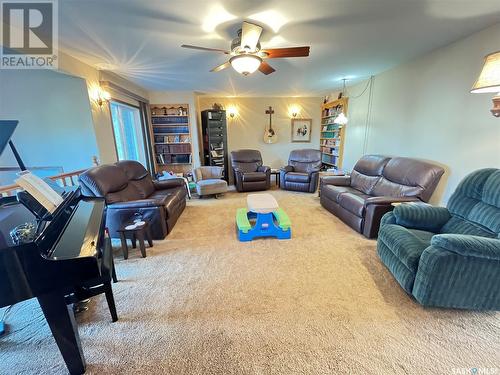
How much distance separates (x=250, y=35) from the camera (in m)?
2.04

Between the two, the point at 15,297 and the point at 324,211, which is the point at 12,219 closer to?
the point at 15,297

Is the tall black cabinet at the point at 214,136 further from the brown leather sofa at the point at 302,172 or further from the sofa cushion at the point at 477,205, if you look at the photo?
the sofa cushion at the point at 477,205

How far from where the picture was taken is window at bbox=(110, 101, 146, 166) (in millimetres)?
4253

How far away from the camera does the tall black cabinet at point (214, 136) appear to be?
5.49 meters

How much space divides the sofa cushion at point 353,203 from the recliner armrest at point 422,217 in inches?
26.1

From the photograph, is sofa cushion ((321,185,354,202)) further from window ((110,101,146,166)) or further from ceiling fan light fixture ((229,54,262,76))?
window ((110,101,146,166))

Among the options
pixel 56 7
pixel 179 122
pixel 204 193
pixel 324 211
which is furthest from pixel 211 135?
pixel 56 7

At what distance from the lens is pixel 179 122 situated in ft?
17.3

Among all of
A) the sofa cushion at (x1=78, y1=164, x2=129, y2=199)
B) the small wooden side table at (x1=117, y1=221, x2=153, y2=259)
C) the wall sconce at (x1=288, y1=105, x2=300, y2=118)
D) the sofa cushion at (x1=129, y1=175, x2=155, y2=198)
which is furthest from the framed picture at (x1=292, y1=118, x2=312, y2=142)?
the small wooden side table at (x1=117, y1=221, x2=153, y2=259)

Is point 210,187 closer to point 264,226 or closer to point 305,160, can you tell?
point 264,226

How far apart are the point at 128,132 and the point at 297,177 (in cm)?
406

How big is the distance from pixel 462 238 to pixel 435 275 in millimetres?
311

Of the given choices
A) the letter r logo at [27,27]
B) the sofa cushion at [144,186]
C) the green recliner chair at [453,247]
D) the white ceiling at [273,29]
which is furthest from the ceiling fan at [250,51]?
the sofa cushion at [144,186]

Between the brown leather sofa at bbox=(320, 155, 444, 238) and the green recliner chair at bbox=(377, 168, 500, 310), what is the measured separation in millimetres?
501
